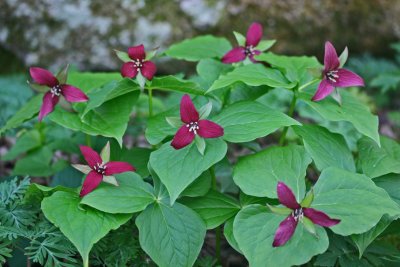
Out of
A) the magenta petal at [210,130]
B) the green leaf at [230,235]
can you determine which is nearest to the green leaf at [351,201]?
the green leaf at [230,235]

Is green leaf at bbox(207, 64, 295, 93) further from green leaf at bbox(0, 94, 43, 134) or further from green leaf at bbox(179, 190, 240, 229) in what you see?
Answer: green leaf at bbox(0, 94, 43, 134)

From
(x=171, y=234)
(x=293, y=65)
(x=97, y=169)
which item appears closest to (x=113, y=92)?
(x=97, y=169)

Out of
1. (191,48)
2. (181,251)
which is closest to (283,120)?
(181,251)

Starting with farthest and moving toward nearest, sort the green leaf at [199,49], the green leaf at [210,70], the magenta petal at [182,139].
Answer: the green leaf at [199,49] < the green leaf at [210,70] < the magenta petal at [182,139]

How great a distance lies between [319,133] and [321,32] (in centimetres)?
311

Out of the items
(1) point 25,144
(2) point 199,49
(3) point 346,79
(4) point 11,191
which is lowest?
(1) point 25,144

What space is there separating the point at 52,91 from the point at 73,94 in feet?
0.30

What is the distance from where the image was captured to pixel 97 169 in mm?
2143

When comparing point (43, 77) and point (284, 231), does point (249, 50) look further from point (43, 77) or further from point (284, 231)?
point (284, 231)

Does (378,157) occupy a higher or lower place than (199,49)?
lower

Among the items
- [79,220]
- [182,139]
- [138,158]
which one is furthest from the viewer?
[138,158]

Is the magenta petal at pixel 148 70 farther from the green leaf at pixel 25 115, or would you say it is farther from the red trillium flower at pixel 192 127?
the green leaf at pixel 25 115

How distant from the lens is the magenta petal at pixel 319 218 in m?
1.85

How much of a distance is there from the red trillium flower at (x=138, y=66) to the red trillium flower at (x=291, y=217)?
2.61ft
